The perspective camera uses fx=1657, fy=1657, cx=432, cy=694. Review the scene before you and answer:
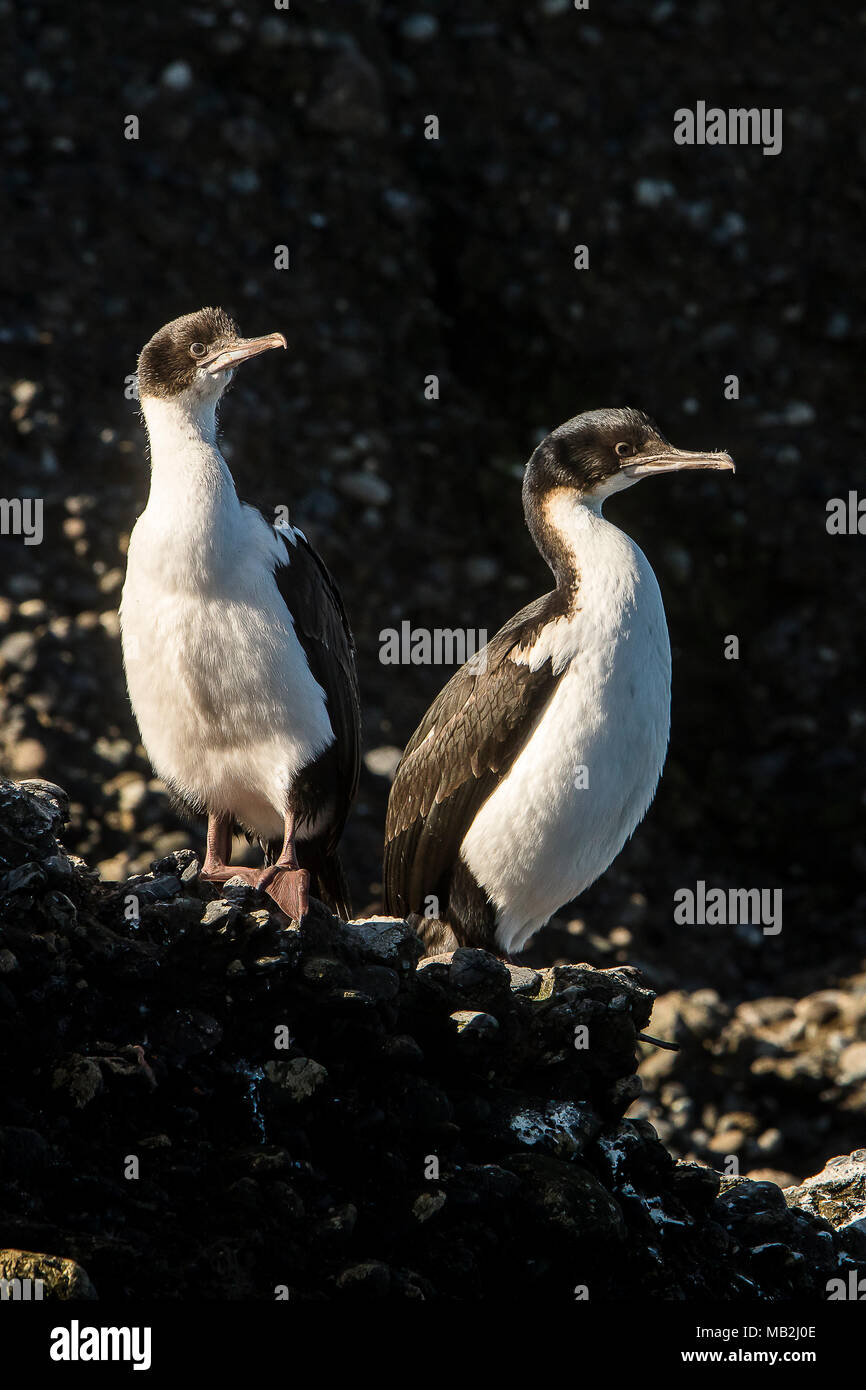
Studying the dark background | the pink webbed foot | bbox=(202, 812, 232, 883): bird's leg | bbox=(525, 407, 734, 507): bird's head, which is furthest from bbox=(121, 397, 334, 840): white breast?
the dark background

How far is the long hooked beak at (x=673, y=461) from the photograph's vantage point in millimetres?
6727

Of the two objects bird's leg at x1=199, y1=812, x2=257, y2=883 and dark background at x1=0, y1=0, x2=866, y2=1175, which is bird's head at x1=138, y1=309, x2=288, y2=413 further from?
dark background at x1=0, y1=0, x2=866, y2=1175

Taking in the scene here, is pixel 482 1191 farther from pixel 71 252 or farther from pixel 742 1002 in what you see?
pixel 71 252

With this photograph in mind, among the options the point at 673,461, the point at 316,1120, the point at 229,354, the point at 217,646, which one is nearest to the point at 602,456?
the point at 673,461

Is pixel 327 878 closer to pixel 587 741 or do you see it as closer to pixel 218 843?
pixel 218 843

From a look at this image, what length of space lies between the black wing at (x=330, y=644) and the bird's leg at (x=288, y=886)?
0.67 m

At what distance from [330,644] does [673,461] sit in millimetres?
1587

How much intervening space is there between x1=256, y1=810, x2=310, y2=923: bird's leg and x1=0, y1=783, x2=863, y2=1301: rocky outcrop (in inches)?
5.8

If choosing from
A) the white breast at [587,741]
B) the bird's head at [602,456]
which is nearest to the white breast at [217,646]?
the white breast at [587,741]

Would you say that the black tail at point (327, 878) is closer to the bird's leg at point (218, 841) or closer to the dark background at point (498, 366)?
the bird's leg at point (218, 841)

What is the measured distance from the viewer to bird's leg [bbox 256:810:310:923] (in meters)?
5.42
